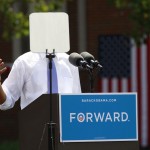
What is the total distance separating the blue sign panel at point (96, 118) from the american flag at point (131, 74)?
897 centimetres

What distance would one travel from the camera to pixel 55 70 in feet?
23.6

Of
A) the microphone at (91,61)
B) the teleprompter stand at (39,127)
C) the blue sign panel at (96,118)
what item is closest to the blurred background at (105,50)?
the microphone at (91,61)

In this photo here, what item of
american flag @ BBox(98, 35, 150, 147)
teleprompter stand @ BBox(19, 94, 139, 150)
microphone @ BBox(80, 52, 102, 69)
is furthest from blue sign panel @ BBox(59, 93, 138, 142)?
american flag @ BBox(98, 35, 150, 147)

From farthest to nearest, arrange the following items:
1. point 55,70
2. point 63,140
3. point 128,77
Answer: point 128,77, point 55,70, point 63,140

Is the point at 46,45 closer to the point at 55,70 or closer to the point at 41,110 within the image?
the point at 55,70

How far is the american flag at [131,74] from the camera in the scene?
15.7 metres

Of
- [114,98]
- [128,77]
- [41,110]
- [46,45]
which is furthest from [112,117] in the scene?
[128,77]

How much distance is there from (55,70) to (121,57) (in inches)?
344

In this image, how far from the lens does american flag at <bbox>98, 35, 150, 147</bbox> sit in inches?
617

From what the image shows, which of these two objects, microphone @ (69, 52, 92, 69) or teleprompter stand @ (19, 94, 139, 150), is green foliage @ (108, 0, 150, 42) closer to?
microphone @ (69, 52, 92, 69)

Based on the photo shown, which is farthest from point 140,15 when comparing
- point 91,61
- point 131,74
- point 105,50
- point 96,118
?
point 96,118

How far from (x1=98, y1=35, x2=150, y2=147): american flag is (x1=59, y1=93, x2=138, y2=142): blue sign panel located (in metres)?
8.97

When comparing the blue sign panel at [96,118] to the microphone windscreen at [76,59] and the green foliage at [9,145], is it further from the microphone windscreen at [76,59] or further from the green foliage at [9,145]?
the green foliage at [9,145]

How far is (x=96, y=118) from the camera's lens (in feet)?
21.5
